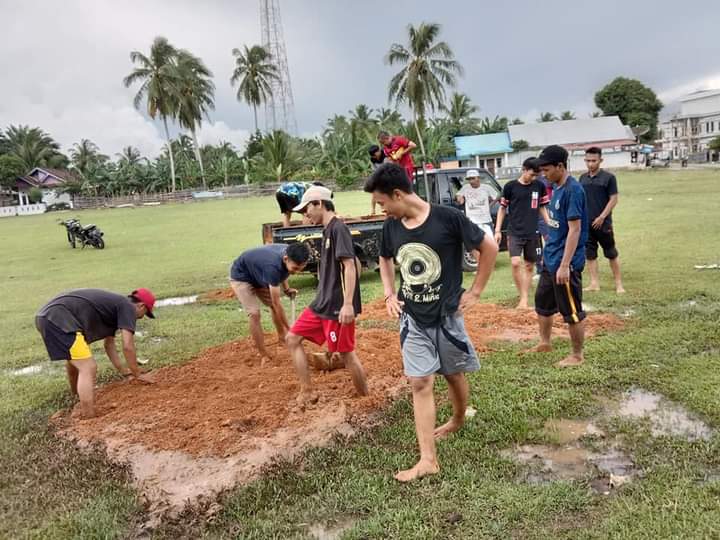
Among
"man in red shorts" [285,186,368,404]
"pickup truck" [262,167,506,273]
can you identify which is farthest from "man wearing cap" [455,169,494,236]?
"man in red shorts" [285,186,368,404]

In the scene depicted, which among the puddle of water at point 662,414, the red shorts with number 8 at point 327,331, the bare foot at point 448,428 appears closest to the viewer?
the puddle of water at point 662,414

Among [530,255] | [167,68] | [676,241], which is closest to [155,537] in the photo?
[530,255]

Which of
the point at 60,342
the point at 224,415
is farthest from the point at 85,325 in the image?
the point at 224,415

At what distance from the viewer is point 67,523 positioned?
313 centimetres

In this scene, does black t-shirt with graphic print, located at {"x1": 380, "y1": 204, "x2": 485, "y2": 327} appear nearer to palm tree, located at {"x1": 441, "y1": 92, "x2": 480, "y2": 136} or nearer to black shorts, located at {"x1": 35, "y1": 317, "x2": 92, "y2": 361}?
black shorts, located at {"x1": 35, "y1": 317, "x2": 92, "y2": 361}

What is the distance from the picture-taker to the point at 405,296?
334cm

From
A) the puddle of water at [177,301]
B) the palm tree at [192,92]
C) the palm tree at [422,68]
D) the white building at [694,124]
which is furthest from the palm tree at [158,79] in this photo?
the white building at [694,124]

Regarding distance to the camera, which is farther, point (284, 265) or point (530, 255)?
point (530, 255)

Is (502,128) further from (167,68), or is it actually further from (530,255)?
(530,255)

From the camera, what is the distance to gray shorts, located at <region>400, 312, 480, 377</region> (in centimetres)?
328

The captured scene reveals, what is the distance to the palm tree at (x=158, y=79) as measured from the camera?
48281 mm

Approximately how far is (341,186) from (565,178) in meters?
39.0

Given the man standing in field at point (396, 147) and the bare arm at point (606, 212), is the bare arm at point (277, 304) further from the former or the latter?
the bare arm at point (606, 212)

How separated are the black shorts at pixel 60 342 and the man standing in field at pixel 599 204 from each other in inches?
231
